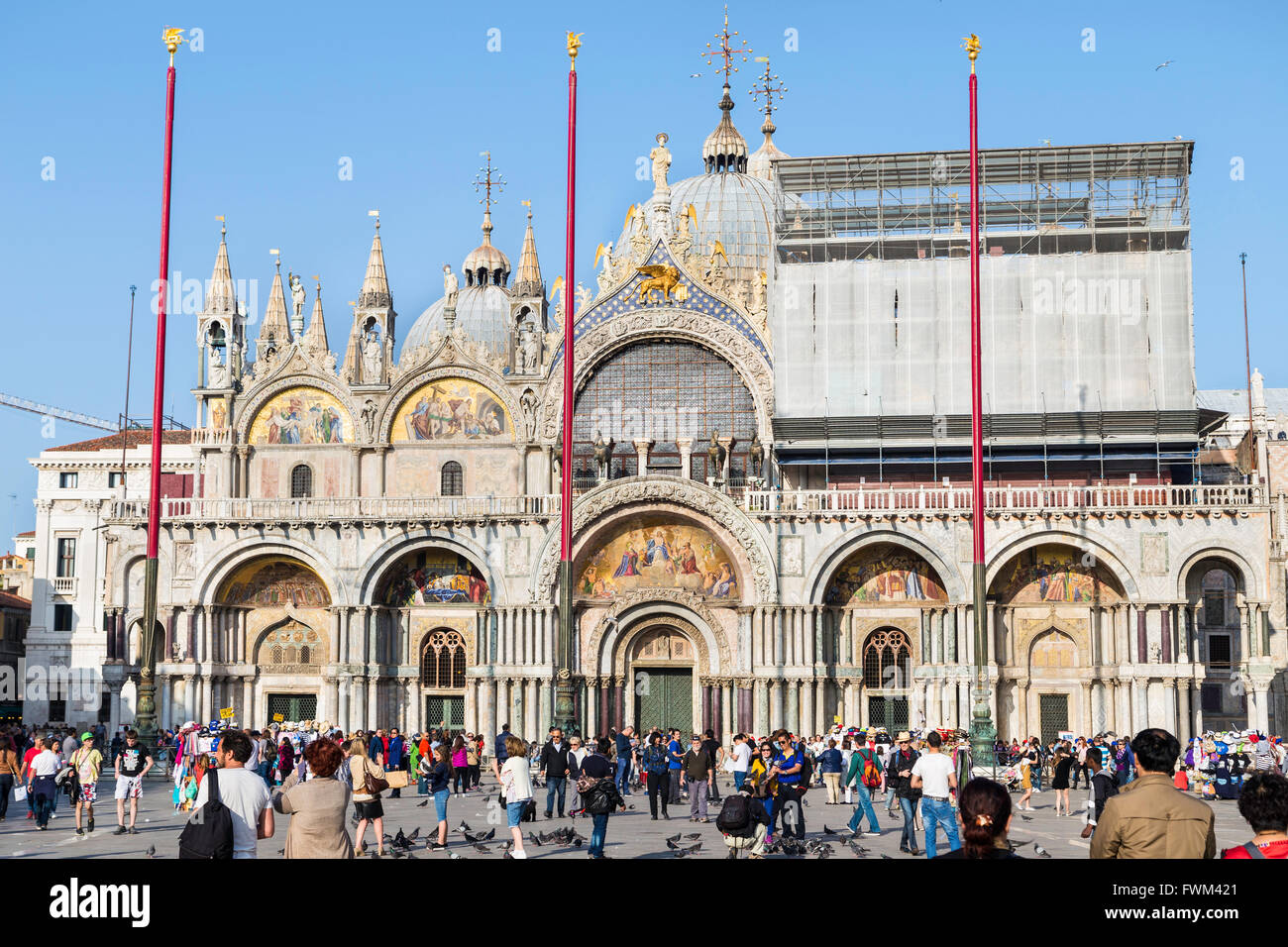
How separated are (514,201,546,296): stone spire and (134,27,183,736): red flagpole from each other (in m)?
22.4

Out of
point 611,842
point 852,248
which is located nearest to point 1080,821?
point 611,842

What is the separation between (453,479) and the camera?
2062 inches

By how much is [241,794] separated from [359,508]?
128 ft

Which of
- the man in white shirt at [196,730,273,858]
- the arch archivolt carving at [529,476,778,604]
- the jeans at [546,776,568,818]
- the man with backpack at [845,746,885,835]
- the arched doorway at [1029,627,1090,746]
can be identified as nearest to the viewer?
the man in white shirt at [196,730,273,858]

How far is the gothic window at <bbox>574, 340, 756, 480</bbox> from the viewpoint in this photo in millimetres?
52250

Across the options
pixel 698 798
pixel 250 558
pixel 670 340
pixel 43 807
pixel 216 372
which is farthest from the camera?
pixel 216 372

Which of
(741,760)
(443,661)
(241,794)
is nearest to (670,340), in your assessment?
(443,661)

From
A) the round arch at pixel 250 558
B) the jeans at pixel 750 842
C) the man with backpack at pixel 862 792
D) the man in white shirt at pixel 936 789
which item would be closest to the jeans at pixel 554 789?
the man with backpack at pixel 862 792

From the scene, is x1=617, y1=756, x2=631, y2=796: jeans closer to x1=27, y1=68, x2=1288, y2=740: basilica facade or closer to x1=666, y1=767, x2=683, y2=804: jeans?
x1=666, y1=767, x2=683, y2=804: jeans

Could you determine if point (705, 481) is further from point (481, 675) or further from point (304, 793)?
point (304, 793)

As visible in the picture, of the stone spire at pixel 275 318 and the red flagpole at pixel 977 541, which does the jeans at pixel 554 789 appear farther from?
the stone spire at pixel 275 318

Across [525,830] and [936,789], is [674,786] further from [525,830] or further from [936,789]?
[936,789]

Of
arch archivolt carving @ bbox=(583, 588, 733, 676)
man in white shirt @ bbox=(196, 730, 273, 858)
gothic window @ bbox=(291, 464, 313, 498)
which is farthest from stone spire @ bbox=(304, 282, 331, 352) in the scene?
man in white shirt @ bbox=(196, 730, 273, 858)
